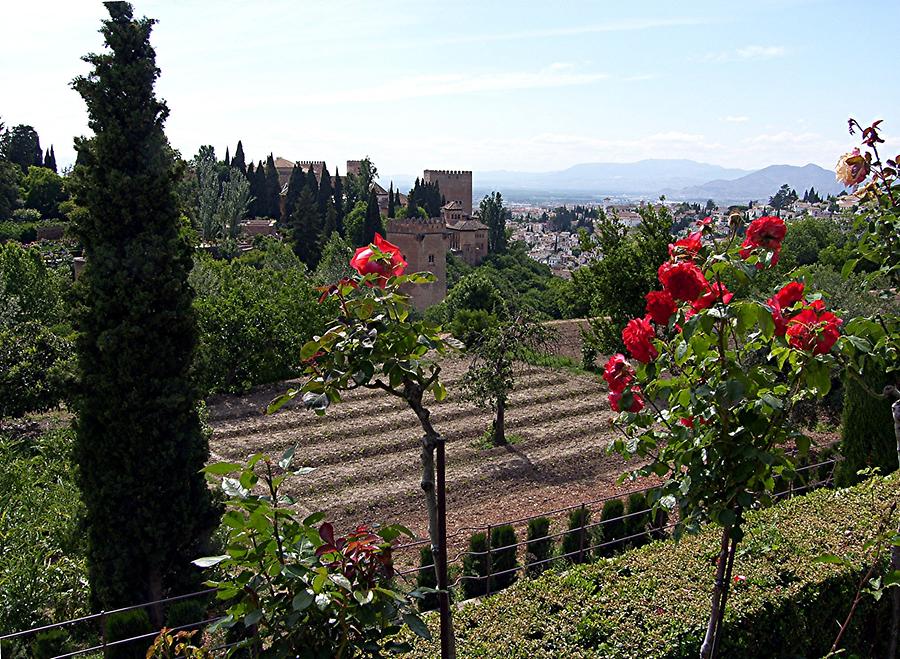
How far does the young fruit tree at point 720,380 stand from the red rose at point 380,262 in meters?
0.88

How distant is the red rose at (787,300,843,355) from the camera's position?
2.48 meters

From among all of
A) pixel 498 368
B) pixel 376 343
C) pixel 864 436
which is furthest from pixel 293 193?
pixel 376 343

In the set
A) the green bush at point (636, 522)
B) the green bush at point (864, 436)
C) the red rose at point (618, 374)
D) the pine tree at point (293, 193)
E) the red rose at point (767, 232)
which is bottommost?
the green bush at point (636, 522)

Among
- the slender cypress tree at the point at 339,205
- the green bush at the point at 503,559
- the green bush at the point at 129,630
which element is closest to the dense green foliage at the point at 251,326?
the green bush at the point at 503,559

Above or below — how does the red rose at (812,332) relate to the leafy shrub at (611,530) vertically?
above

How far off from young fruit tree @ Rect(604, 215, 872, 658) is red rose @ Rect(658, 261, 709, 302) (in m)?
0.02

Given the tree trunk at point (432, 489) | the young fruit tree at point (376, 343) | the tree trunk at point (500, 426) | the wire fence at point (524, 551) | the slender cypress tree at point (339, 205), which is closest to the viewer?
the young fruit tree at point (376, 343)

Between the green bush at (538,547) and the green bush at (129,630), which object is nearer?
the green bush at (129,630)

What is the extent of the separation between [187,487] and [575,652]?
211 inches

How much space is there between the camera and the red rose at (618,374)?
262cm

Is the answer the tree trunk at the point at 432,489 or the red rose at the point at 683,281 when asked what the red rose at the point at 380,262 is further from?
the red rose at the point at 683,281

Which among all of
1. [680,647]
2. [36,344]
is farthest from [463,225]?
[680,647]

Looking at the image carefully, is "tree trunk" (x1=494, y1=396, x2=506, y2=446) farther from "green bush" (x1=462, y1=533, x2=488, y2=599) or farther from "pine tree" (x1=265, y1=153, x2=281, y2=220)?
"pine tree" (x1=265, y1=153, x2=281, y2=220)

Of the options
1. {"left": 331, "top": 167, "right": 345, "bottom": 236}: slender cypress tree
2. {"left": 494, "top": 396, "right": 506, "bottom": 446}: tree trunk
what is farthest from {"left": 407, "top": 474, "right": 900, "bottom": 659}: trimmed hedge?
{"left": 331, "top": 167, "right": 345, "bottom": 236}: slender cypress tree
